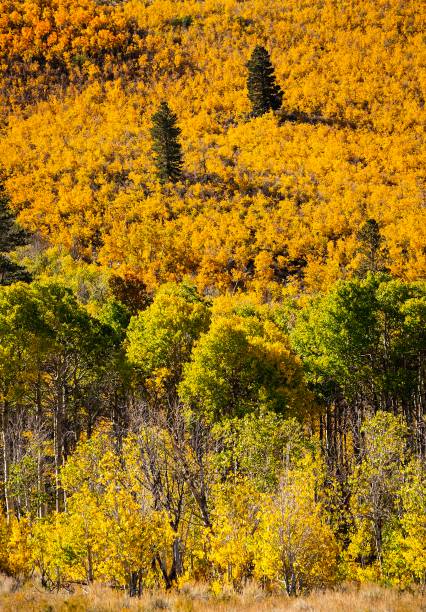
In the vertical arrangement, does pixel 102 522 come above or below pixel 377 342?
below

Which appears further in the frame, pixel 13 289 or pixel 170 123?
pixel 170 123

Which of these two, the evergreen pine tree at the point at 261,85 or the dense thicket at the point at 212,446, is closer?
the dense thicket at the point at 212,446

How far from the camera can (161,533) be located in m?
16.4

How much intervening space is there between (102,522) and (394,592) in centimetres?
873

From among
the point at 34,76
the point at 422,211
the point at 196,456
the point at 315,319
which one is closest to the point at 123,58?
the point at 34,76

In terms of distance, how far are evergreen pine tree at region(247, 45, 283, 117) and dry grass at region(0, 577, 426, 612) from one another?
111656 mm

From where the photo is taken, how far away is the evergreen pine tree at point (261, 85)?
379ft

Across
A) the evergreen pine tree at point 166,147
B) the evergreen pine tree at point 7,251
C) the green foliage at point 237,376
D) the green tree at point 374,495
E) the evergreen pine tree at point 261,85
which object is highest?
the evergreen pine tree at point 261,85

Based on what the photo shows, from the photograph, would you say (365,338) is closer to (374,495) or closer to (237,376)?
(237,376)

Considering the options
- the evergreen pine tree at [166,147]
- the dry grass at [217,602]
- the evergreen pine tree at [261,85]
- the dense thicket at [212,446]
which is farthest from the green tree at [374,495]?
the evergreen pine tree at [261,85]

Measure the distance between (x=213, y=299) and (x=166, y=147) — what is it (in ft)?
130

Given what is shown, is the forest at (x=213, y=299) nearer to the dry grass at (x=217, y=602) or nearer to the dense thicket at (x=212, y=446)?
the dense thicket at (x=212, y=446)

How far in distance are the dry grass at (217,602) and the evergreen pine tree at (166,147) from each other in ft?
262

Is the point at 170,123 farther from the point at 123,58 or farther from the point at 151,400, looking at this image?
the point at 123,58
